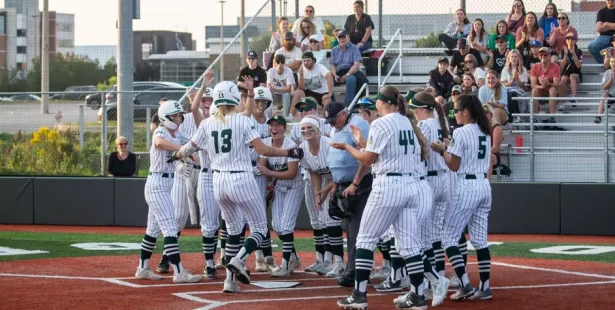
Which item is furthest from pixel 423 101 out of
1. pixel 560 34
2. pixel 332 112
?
pixel 560 34

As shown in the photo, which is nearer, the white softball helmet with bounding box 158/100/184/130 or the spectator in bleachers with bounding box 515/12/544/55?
the white softball helmet with bounding box 158/100/184/130

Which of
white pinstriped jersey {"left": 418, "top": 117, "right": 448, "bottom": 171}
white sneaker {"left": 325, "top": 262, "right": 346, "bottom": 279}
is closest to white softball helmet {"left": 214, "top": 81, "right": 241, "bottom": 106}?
white pinstriped jersey {"left": 418, "top": 117, "right": 448, "bottom": 171}

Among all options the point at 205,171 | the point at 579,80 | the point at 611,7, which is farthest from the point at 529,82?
the point at 205,171

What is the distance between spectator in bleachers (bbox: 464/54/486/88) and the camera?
17672 mm

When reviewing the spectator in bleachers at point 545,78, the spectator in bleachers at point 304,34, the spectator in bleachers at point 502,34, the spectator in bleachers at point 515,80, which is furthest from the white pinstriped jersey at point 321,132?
the spectator in bleachers at point 502,34

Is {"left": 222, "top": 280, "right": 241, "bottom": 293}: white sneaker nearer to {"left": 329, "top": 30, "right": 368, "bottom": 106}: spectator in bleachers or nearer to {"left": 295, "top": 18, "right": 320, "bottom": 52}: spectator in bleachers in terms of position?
{"left": 329, "top": 30, "right": 368, "bottom": 106}: spectator in bleachers

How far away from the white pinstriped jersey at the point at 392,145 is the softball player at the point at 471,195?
30.9 inches

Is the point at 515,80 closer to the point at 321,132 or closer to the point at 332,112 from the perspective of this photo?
the point at 321,132

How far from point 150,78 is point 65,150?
6126 cm

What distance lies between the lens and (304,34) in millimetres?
19781

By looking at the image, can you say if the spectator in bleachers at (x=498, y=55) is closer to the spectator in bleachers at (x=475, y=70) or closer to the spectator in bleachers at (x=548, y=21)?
the spectator in bleachers at (x=475, y=70)

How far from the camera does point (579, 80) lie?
19.1 metres

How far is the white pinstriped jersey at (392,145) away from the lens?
883 cm

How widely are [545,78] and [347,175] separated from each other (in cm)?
896
